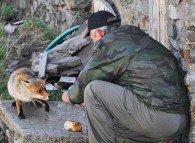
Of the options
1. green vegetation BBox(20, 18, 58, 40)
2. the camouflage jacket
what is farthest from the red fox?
green vegetation BBox(20, 18, 58, 40)

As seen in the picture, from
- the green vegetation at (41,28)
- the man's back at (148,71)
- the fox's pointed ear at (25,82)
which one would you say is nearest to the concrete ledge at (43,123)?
the fox's pointed ear at (25,82)

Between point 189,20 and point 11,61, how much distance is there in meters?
4.97

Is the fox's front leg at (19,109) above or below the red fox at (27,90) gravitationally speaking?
below

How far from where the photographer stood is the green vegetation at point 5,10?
12.4 m

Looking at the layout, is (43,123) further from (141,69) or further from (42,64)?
(42,64)

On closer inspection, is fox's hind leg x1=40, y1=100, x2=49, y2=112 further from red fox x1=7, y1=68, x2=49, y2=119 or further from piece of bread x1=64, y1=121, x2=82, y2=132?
piece of bread x1=64, y1=121, x2=82, y2=132

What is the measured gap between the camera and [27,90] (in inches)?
261

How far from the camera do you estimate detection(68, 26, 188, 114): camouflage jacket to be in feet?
17.2

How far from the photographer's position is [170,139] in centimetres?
540

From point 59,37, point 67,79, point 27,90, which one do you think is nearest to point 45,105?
point 27,90

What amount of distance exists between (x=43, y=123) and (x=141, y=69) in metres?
1.51

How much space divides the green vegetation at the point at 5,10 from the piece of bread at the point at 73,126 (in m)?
6.49

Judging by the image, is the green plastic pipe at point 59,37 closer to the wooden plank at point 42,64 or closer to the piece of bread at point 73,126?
the wooden plank at point 42,64

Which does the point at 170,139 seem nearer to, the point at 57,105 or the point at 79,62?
the point at 57,105
